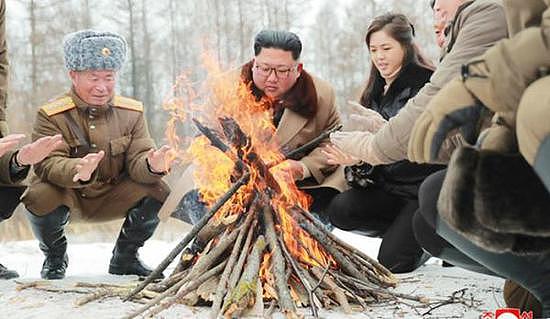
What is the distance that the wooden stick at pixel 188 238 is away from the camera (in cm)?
273

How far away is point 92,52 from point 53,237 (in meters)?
1.15

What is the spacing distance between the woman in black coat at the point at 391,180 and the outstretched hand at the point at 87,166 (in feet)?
4.34

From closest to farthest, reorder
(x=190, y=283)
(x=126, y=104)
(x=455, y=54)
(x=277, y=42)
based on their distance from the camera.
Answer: (x=455, y=54), (x=190, y=283), (x=277, y=42), (x=126, y=104)

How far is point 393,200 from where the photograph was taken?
12.9ft

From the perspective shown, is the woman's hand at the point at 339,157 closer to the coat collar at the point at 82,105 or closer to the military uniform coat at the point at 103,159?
the military uniform coat at the point at 103,159

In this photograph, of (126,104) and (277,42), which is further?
(126,104)

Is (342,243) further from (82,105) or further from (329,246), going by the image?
(82,105)

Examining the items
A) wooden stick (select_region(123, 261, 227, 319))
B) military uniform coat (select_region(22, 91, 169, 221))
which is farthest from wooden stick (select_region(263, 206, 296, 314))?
military uniform coat (select_region(22, 91, 169, 221))

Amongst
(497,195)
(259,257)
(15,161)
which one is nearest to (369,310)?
(259,257)

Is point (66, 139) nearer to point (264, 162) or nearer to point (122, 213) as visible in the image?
point (122, 213)

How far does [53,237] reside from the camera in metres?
3.76

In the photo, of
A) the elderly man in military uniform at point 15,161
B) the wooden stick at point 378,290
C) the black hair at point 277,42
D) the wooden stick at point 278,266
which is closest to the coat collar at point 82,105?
the elderly man in military uniform at point 15,161

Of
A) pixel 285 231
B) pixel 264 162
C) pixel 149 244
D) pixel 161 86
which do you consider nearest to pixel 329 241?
pixel 285 231

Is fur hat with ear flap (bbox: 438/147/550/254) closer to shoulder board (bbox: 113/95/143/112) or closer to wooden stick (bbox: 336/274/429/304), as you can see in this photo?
wooden stick (bbox: 336/274/429/304)
